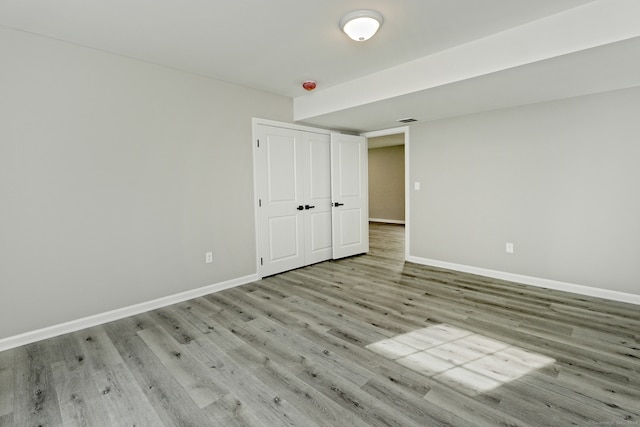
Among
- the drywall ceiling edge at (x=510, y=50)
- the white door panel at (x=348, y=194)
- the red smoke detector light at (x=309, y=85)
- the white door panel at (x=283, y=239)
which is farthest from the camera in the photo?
the white door panel at (x=348, y=194)

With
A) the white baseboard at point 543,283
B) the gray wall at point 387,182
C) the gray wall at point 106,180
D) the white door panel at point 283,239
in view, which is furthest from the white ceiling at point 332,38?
the gray wall at point 387,182

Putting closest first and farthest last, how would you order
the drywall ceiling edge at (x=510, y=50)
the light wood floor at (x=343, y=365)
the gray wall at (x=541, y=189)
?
the light wood floor at (x=343, y=365) → the drywall ceiling edge at (x=510, y=50) → the gray wall at (x=541, y=189)

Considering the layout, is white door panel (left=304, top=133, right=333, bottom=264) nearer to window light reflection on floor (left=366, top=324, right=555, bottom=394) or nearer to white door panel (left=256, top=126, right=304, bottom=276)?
white door panel (left=256, top=126, right=304, bottom=276)

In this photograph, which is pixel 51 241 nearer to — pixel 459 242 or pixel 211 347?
pixel 211 347

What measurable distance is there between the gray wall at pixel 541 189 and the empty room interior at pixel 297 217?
0.02 m

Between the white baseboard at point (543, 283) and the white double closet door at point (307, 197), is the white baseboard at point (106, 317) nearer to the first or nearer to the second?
the white double closet door at point (307, 197)

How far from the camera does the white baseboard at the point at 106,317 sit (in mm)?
2457

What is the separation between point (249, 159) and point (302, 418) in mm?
3020

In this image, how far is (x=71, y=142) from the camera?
8.70 feet

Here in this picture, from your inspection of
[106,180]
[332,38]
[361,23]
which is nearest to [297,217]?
[106,180]

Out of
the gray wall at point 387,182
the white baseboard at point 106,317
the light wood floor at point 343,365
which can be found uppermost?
the gray wall at point 387,182

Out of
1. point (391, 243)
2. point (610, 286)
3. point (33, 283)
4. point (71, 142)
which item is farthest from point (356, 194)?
point (33, 283)

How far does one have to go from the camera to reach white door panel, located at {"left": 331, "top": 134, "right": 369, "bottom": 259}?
4.95 metres

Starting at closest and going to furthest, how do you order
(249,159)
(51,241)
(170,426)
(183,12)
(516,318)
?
(170,426)
(183,12)
(51,241)
(516,318)
(249,159)
